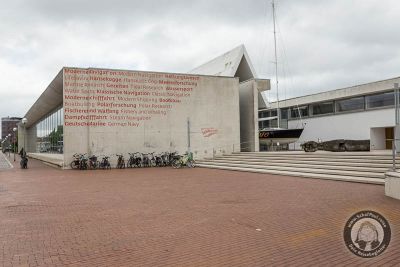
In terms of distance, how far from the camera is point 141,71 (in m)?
25.3

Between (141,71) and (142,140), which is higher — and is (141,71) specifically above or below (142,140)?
above

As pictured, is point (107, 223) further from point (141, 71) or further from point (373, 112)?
point (373, 112)

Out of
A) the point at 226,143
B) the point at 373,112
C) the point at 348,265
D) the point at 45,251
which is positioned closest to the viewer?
the point at 348,265

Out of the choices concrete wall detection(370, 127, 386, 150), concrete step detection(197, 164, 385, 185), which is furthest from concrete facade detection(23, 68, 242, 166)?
concrete wall detection(370, 127, 386, 150)

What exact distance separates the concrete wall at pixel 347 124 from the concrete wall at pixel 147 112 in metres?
11.3

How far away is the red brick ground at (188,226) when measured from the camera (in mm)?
5191

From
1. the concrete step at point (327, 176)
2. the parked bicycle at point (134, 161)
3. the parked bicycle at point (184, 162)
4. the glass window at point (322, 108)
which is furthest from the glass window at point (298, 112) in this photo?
the concrete step at point (327, 176)

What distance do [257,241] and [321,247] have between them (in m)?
0.94

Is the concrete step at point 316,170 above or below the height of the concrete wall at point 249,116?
below

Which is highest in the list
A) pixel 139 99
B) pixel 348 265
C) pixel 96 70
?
pixel 96 70

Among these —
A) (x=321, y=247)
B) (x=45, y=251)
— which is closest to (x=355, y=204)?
(x=321, y=247)

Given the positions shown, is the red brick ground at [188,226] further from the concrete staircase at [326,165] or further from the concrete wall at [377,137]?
the concrete wall at [377,137]

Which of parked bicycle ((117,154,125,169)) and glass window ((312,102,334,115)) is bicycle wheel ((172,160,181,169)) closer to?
parked bicycle ((117,154,125,169))

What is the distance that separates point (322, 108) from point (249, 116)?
39.0 ft
